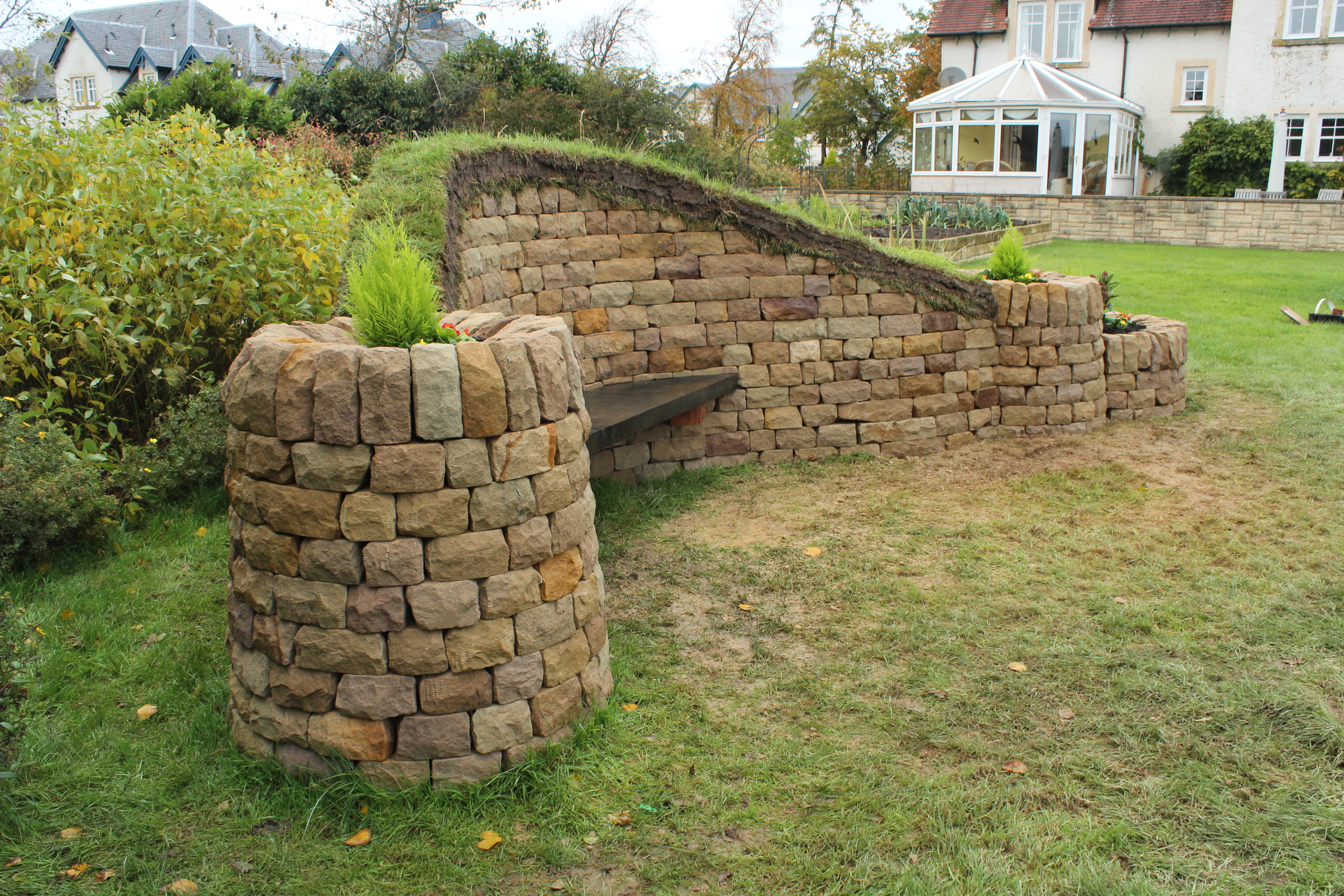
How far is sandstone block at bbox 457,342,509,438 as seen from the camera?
3.14 meters

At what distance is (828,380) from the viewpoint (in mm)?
7258

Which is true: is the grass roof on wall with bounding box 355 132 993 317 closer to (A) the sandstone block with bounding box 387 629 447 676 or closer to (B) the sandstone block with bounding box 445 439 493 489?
(B) the sandstone block with bounding box 445 439 493 489

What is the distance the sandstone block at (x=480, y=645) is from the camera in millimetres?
3246

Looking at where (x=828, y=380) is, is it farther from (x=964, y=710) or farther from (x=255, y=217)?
(x=255, y=217)

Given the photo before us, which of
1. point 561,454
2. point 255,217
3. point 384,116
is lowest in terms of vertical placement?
point 561,454

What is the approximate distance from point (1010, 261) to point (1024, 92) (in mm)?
17078

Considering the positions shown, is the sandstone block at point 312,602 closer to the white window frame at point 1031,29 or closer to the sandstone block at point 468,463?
the sandstone block at point 468,463

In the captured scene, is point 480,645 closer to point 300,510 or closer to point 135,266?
→ point 300,510

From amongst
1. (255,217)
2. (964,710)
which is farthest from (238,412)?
(255,217)

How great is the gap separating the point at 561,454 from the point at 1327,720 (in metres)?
3.19

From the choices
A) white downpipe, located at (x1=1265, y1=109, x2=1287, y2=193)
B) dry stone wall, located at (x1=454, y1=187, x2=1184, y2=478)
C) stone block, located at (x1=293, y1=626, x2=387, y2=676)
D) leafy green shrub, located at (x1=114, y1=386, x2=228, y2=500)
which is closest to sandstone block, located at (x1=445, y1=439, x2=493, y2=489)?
stone block, located at (x1=293, y1=626, x2=387, y2=676)

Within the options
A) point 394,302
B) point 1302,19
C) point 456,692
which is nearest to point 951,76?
point 1302,19

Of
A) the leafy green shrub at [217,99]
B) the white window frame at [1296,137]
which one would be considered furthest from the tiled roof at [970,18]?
the leafy green shrub at [217,99]

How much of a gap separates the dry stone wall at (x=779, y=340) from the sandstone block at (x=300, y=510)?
3296 millimetres
